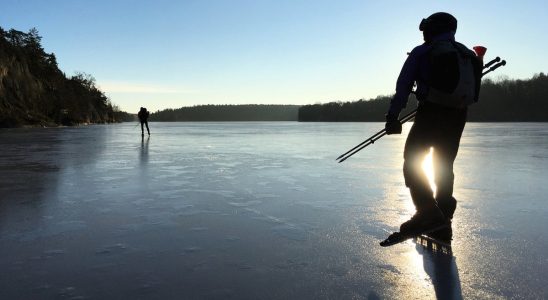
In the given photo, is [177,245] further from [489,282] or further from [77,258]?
[489,282]

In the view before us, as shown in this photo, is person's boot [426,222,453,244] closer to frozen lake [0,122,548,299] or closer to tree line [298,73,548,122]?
frozen lake [0,122,548,299]

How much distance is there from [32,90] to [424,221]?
6843 cm

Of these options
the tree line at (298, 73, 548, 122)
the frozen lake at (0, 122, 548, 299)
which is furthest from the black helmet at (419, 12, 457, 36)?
the tree line at (298, 73, 548, 122)

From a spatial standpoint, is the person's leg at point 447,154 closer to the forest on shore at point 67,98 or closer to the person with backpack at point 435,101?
the person with backpack at point 435,101

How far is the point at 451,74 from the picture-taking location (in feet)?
10.6

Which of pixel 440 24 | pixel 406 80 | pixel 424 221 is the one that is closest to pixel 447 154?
pixel 424 221

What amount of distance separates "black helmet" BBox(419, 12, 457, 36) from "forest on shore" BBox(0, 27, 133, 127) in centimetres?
5274

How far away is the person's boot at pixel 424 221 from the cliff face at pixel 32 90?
5275 cm

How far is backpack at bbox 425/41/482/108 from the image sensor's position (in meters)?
3.23

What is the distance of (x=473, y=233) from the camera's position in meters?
3.71

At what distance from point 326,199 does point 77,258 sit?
3.14 metres

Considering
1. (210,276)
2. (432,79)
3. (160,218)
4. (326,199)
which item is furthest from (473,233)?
(160,218)

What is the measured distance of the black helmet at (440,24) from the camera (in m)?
3.38

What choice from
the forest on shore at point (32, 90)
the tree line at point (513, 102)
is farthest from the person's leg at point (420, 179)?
the tree line at point (513, 102)
